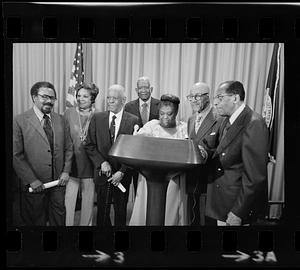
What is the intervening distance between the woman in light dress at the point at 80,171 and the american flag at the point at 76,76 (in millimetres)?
58

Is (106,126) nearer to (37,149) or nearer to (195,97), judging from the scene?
(37,149)

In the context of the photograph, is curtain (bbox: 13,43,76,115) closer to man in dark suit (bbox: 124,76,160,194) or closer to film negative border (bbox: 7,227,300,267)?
man in dark suit (bbox: 124,76,160,194)

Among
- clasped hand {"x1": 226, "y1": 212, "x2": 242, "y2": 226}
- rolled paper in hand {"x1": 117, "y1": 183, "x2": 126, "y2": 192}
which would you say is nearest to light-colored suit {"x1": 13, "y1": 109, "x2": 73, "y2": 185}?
rolled paper in hand {"x1": 117, "y1": 183, "x2": 126, "y2": 192}

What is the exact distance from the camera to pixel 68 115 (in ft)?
14.4

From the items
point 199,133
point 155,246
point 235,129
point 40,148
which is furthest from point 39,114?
point 235,129

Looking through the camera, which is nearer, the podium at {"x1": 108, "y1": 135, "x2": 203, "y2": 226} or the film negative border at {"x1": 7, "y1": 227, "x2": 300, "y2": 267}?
the podium at {"x1": 108, "y1": 135, "x2": 203, "y2": 226}

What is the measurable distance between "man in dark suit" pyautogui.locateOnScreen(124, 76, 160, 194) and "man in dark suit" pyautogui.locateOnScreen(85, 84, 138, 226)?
0.04 metres

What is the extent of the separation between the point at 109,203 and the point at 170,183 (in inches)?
17.4

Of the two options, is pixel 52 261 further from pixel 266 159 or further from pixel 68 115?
pixel 266 159

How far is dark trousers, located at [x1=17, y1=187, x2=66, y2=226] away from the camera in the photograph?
441 centimetres

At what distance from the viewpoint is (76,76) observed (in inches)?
172

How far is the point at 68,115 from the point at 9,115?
402 mm
